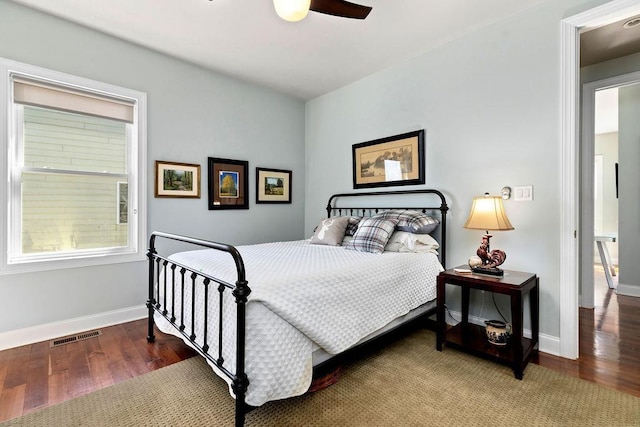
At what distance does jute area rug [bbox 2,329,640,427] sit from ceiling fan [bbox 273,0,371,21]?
2128mm

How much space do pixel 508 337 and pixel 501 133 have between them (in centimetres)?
161

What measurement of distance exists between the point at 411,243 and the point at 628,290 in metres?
3.17

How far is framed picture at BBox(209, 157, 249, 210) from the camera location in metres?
3.47

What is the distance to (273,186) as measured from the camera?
4043 millimetres

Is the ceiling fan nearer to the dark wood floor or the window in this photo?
the window

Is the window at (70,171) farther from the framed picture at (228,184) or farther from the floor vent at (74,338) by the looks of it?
the framed picture at (228,184)

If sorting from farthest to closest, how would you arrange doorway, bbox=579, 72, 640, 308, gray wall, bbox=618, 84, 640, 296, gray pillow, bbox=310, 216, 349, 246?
gray wall, bbox=618, 84, 640, 296 < doorway, bbox=579, 72, 640, 308 < gray pillow, bbox=310, 216, 349, 246

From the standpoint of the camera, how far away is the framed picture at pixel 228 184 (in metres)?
3.47

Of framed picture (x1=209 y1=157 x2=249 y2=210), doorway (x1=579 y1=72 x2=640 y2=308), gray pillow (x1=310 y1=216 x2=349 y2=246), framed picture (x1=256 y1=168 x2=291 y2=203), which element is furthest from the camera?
framed picture (x1=256 y1=168 x2=291 y2=203)

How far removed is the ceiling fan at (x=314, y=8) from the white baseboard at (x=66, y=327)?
288cm

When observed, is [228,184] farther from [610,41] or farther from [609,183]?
[609,183]

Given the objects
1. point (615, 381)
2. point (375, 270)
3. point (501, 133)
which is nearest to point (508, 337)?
point (615, 381)

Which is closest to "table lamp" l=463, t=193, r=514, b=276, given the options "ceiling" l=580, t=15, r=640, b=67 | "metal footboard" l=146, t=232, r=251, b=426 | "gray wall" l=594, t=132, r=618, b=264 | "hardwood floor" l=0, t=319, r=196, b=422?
"ceiling" l=580, t=15, r=640, b=67

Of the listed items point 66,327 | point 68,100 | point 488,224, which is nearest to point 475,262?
point 488,224
